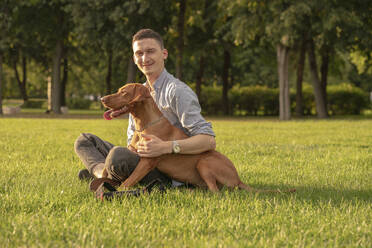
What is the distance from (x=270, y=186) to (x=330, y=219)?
5.76 ft

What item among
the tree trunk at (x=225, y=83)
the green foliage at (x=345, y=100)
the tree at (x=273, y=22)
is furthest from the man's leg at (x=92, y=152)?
the green foliage at (x=345, y=100)

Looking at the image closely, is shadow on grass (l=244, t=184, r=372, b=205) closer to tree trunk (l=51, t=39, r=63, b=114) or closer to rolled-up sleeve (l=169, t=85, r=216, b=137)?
rolled-up sleeve (l=169, t=85, r=216, b=137)

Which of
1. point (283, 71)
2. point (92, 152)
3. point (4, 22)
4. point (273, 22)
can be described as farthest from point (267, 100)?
point (92, 152)

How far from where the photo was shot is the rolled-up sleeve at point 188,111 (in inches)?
178

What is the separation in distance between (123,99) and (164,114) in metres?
0.67

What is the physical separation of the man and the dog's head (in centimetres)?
34

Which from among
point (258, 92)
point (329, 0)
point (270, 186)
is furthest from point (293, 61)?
point (270, 186)

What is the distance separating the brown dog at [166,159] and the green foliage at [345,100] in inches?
1326

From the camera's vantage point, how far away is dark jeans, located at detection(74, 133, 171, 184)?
178 inches

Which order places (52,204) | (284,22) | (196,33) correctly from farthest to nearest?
(196,33) < (284,22) < (52,204)

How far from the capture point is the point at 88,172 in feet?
18.8

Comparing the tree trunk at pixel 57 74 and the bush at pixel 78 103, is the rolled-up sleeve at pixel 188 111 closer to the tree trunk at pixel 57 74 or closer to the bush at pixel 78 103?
the tree trunk at pixel 57 74

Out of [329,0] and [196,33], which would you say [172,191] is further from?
[196,33]

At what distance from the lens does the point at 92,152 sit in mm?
5723
